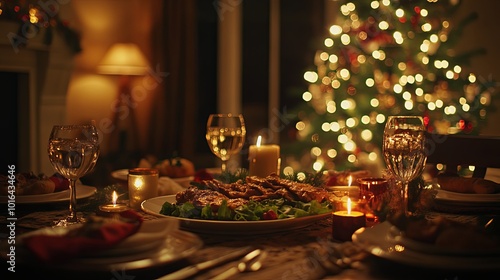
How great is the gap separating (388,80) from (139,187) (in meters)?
3.37

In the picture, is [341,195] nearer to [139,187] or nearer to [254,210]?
[254,210]

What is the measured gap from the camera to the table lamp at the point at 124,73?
4.83 metres

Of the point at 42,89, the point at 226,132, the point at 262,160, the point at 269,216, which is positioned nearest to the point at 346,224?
the point at 269,216

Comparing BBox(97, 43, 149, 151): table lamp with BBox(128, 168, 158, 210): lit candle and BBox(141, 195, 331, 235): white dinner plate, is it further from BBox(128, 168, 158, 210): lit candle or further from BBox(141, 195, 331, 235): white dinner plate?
BBox(141, 195, 331, 235): white dinner plate

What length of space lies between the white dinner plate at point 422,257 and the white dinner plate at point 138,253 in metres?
0.28

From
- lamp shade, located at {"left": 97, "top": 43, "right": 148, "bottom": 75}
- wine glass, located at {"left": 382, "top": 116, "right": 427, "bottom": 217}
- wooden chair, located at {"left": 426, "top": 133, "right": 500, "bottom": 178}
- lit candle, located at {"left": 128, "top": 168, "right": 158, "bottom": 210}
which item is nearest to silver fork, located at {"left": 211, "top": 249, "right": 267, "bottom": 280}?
wine glass, located at {"left": 382, "top": 116, "right": 427, "bottom": 217}

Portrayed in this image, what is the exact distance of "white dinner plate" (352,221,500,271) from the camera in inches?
33.1

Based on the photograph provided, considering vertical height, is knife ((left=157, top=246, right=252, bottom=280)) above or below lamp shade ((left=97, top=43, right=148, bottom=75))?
below

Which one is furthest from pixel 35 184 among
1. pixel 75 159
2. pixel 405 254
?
pixel 405 254

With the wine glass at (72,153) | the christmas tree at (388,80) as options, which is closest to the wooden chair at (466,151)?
the wine glass at (72,153)

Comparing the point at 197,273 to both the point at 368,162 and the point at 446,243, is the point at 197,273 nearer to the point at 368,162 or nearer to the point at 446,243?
the point at 446,243

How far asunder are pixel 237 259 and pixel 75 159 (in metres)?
0.48

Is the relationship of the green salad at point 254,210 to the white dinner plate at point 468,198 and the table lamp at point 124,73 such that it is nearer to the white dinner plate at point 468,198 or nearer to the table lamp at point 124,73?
the white dinner plate at point 468,198

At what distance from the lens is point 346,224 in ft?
3.60
